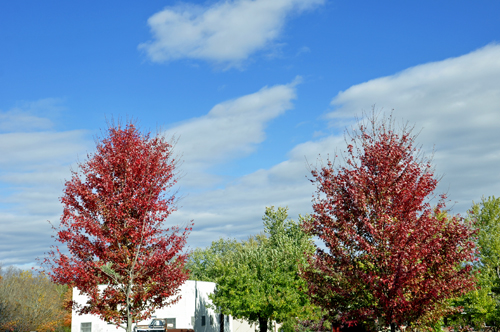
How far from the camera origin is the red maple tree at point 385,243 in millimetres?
11578

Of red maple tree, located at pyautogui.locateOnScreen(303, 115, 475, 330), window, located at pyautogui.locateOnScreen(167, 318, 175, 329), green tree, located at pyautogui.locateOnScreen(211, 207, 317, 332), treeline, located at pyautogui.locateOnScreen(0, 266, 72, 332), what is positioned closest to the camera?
red maple tree, located at pyautogui.locateOnScreen(303, 115, 475, 330)

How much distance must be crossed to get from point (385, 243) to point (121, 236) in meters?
9.47

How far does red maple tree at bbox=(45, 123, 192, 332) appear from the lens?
53.5 ft

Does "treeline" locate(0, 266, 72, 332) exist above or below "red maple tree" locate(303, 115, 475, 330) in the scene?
below

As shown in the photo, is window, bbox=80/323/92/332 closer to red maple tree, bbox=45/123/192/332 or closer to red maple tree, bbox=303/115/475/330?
red maple tree, bbox=45/123/192/332

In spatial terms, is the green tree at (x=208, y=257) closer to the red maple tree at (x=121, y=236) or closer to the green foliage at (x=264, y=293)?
the green foliage at (x=264, y=293)

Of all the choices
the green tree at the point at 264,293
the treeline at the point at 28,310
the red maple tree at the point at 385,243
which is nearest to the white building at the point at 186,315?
the green tree at the point at 264,293

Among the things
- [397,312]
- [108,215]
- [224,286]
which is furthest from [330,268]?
[224,286]

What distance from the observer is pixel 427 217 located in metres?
12.3

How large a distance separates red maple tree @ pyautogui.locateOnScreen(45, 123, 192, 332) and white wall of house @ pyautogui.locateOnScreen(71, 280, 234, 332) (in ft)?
73.7

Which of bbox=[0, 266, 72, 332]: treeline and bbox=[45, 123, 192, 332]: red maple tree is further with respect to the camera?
bbox=[0, 266, 72, 332]: treeline

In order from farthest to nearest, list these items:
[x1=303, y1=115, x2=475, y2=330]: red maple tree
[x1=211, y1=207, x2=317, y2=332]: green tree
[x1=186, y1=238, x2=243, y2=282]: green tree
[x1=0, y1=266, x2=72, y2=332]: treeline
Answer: [x1=186, y1=238, x2=243, y2=282]: green tree
[x1=0, y1=266, x2=72, y2=332]: treeline
[x1=211, y1=207, x2=317, y2=332]: green tree
[x1=303, y1=115, x2=475, y2=330]: red maple tree

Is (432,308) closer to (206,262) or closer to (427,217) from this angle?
(427,217)

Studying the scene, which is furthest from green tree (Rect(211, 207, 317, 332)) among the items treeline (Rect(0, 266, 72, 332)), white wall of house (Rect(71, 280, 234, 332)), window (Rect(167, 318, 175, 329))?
treeline (Rect(0, 266, 72, 332))
